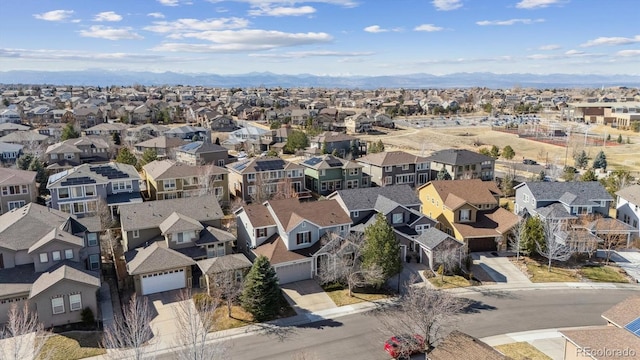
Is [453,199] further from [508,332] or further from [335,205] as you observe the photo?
[508,332]

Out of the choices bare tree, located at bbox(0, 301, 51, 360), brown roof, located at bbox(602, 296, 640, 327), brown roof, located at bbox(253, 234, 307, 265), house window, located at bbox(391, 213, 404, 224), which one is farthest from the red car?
bare tree, located at bbox(0, 301, 51, 360)

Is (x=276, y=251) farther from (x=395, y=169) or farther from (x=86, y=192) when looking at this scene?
(x=395, y=169)

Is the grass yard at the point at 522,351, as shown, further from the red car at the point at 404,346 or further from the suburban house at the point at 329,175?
the suburban house at the point at 329,175

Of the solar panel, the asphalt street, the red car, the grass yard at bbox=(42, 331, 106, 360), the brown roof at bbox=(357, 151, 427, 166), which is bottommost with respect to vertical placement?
the asphalt street

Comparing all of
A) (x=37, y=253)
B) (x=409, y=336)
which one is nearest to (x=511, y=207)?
(x=409, y=336)

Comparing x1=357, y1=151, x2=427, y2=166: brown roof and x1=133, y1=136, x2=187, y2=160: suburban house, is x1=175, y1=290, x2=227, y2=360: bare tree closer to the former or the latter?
x1=357, y1=151, x2=427, y2=166: brown roof

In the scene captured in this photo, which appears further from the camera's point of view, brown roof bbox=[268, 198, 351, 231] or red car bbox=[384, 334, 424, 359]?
brown roof bbox=[268, 198, 351, 231]

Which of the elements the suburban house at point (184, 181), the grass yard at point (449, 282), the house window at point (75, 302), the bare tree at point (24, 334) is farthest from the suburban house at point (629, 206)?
the bare tree at point (24, 334)
